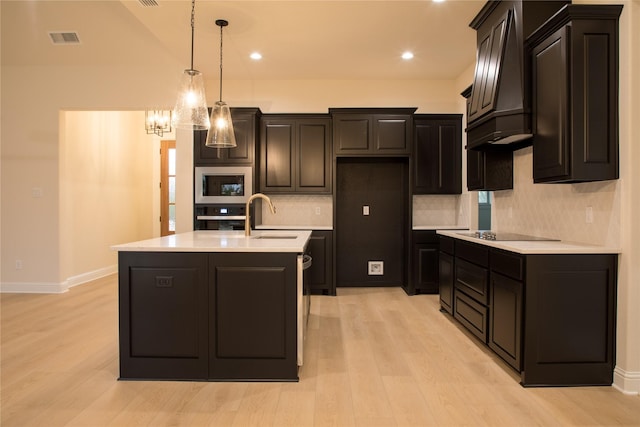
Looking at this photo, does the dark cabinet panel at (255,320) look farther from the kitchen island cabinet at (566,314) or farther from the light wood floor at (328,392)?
the kitchen island cabinet at (566,314)

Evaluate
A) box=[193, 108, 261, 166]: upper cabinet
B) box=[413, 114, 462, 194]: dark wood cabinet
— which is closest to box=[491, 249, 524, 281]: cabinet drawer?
box=[413, 114, 462, 194]: dark wood cabinet

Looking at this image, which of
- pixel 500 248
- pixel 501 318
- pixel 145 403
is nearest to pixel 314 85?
pixel 500 248

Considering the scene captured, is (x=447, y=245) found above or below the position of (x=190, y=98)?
below

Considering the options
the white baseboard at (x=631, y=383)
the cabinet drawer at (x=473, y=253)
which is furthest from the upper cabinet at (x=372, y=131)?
the white baseboard at (x=631, y=383)

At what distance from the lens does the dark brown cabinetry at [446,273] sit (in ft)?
12.2

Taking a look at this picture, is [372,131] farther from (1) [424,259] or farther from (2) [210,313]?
(2) [210,313]

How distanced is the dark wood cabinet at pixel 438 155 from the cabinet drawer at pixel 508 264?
228 cm

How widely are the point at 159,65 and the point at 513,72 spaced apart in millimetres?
4334

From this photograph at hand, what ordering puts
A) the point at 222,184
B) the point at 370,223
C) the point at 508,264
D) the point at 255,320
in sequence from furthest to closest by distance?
the point at 370,223
the point at 222,184
the point at 508,264
the point at 255,320

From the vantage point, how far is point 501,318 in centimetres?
266

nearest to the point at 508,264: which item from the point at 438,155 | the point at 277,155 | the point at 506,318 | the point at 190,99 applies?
the point at 506,318

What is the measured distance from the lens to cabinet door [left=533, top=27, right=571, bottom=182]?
2.38m

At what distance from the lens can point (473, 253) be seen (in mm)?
3164

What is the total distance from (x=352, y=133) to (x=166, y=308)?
3.29 m
